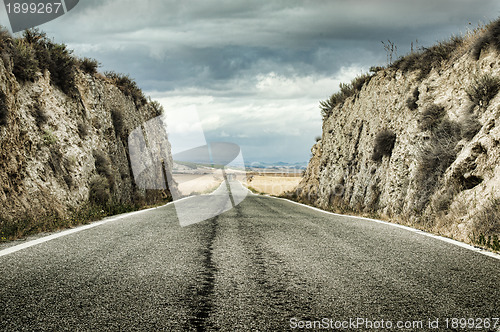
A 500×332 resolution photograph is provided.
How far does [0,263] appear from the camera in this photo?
514cm

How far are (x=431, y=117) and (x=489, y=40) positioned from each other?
114 inches

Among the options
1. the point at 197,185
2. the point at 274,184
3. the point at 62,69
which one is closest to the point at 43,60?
the point at 62,69

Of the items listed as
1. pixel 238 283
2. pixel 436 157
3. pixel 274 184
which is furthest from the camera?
pixel 274 184

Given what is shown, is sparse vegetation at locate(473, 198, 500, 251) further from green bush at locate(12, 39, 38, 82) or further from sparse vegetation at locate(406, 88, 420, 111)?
green bush at locate(12, 39, 38, 82)

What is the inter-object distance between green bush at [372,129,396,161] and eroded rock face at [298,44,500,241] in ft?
0.35

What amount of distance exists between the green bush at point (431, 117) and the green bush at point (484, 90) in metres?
1.54

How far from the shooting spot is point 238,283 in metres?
4.38

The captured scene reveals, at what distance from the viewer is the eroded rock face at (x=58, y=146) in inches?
408

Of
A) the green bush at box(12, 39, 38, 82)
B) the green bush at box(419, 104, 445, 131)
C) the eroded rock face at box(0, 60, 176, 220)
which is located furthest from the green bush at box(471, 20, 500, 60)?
the green bush at box(12, 39, 38, 82)

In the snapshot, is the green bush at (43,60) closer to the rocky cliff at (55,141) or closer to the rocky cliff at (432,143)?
the rocky cliff at (55,141)

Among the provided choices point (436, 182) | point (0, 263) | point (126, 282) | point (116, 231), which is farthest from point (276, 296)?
point (436, 182)

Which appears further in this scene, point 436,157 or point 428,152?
point 428,152

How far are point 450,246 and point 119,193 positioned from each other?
48.0 feet

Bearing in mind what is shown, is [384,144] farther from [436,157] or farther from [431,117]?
[436,157]
